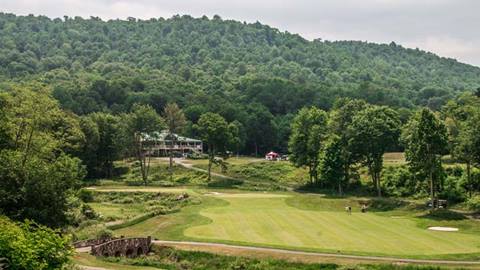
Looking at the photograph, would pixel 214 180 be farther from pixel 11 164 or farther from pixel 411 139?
pixel 11 164

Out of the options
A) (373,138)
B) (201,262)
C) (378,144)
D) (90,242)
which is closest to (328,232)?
(201,262)

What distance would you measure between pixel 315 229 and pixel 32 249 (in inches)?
1359

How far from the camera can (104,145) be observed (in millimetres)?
113125

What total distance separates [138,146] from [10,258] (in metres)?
89.6

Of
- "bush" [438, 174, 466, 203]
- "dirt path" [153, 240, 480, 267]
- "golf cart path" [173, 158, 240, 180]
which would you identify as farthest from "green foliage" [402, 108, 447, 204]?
"golf cart path" [173, 158, 240, 180]

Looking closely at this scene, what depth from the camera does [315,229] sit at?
176 feet

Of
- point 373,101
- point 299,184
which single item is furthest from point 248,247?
point 373,101

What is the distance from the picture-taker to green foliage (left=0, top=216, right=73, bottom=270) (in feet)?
73.0

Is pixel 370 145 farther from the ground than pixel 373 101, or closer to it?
closer to it

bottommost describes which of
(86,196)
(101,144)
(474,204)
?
(86,196)

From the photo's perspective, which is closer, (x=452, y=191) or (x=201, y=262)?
(x=201, y=262)

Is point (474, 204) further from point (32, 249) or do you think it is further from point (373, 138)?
point (32, 249)

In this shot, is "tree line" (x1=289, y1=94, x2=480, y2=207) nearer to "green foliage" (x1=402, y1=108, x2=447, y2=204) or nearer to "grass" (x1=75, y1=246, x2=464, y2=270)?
→ "green foliage" (x1=402, y1=108, x2=447, y2=204)

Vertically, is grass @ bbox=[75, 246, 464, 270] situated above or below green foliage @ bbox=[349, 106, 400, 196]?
below
